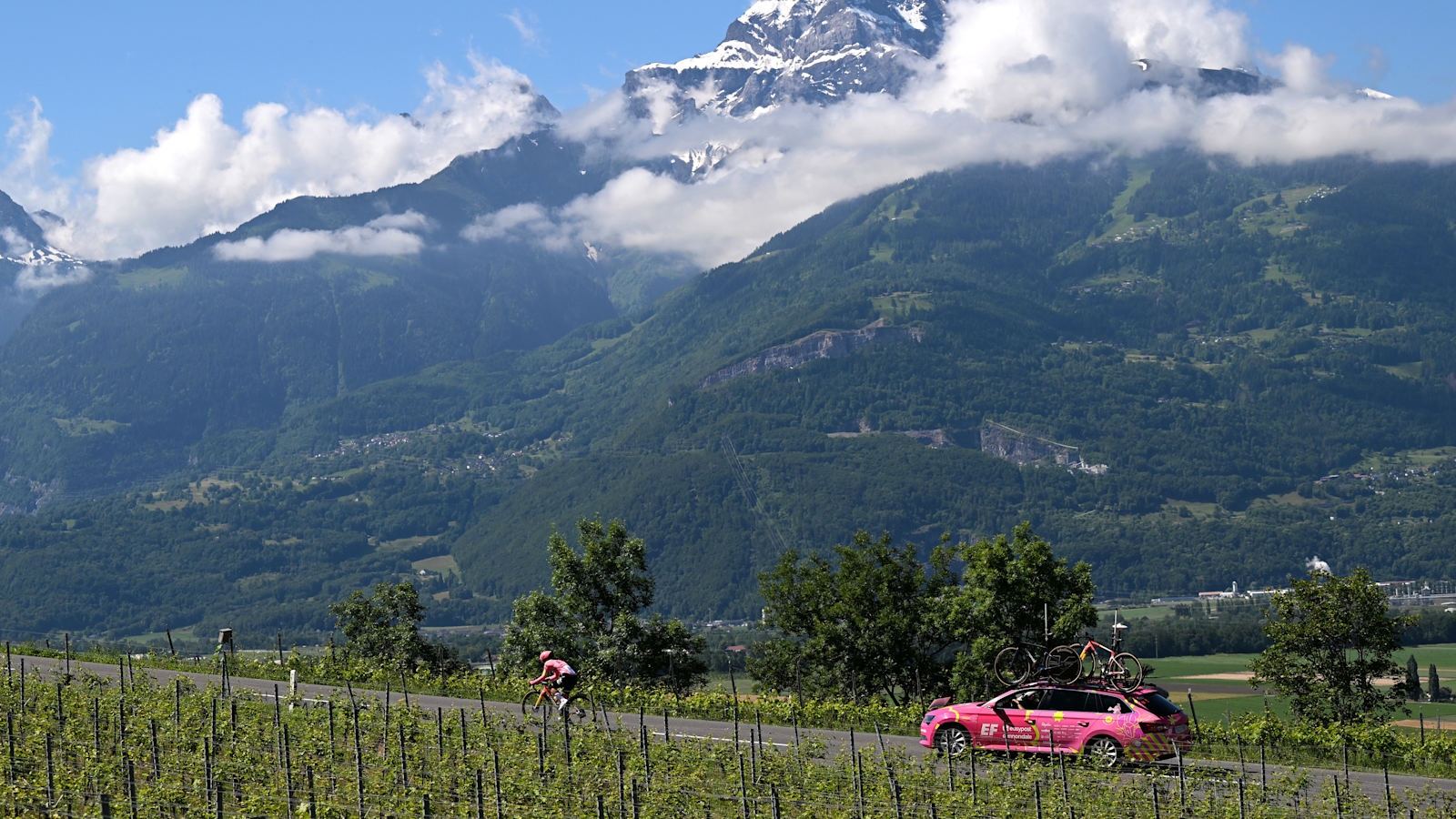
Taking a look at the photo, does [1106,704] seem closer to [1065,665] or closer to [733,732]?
[1065,665]

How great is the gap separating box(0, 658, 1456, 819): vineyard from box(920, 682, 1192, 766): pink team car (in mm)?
663

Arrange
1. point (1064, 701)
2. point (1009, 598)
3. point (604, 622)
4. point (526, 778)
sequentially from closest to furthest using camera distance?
1. point (526, 778)
2. point (1064, 701)
3. point (1009, 598)
4. point (604, 622)

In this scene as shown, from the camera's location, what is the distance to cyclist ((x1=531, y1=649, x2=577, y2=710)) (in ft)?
142

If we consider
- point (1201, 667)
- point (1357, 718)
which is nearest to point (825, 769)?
point (1357, 718)

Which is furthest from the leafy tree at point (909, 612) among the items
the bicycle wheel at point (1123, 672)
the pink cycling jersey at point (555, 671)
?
the pink cycling jersey at point (555, 671)

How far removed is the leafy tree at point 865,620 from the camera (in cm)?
7369

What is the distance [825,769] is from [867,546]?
39219 millimetres

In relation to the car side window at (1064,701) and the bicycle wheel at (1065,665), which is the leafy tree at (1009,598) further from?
the car side window at (1064,701)

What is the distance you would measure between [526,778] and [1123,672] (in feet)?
57.9

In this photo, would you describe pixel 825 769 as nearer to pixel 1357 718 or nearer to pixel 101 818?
pixel 101 818

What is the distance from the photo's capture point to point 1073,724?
1582 inches

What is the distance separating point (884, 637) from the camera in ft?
242

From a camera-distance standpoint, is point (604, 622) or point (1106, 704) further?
point (604, 622)

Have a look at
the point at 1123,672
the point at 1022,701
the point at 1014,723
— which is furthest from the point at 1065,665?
the point at 1014,723
